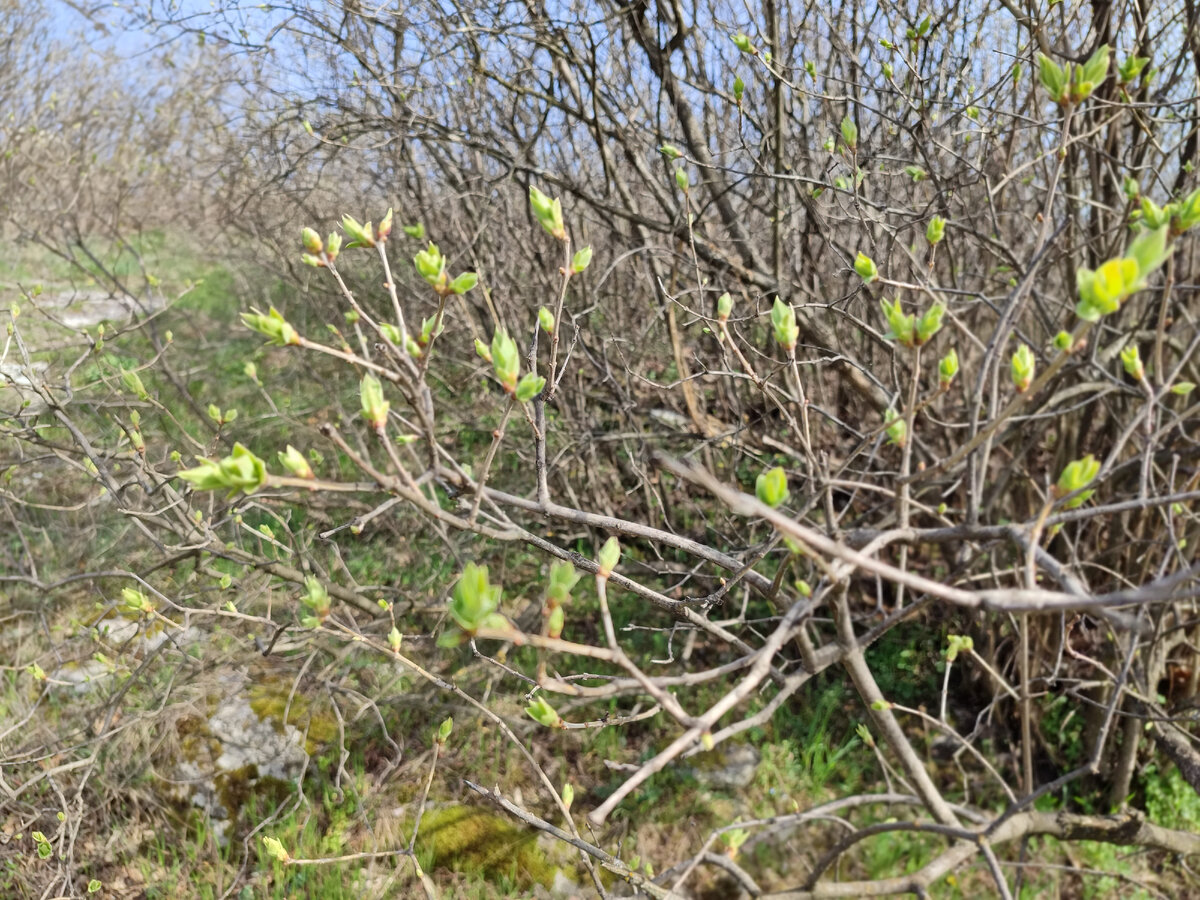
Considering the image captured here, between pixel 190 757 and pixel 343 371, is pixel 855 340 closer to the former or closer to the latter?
pixel 190 757

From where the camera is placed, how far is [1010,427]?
274 cm

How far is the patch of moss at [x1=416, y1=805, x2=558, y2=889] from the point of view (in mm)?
2828

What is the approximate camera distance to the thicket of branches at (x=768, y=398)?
47.1 inches

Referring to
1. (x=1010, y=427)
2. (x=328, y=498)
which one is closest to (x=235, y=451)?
(x=1010, y=427)

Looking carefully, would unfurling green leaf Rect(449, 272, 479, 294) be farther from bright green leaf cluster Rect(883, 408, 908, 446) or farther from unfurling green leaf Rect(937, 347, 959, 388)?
unfurling green leaf Rect(937, 347, 959, 388)

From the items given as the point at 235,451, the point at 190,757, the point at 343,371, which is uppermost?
the point at 235,451

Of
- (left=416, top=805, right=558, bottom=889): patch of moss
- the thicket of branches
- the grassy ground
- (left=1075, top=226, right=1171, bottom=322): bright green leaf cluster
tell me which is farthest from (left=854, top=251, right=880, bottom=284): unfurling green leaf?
(left=416, top=805, right=558, bottom=889): patch of moss

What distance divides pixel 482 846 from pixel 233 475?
2618 millimetres

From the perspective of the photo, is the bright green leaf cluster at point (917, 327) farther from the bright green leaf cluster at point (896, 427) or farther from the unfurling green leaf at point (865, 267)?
the unfurling green leaf at point (865, 267)

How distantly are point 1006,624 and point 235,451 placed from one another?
347 centimetres

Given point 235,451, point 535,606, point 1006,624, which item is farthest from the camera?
point 535,606

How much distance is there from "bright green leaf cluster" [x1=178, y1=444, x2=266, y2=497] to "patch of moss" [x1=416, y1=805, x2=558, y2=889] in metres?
2.54

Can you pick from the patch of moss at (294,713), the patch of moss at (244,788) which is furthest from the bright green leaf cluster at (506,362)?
the patch of moss at (244,788)

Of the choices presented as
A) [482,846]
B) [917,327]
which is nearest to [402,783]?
[482,846]
